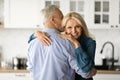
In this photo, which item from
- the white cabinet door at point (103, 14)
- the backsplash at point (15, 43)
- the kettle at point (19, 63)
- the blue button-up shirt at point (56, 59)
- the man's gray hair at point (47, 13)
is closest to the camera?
the blue button-up shirt at point (56, 59)

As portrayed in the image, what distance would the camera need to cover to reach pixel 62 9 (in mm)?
4152

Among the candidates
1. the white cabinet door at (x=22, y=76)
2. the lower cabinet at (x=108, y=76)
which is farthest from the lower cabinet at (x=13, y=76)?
the lower cabinet at (x=108, y=76)

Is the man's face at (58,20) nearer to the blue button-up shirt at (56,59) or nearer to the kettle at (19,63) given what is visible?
the blue button-up shirt at (56,59)

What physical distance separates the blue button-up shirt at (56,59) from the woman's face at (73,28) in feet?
0.35

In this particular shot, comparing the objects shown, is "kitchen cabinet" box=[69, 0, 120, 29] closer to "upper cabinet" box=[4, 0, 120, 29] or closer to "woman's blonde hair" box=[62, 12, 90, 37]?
"upper cabinet" box=[4, 0, 120, 29]

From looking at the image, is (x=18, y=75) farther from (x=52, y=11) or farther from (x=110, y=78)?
(x=52, y=11)

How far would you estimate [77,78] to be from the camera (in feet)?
6.77

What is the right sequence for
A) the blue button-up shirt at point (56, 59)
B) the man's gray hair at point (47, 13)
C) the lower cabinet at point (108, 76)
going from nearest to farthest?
the blue button-up shirt at point (56, 59) → the man's gray hair at point (47, 13) → the lower cabinet at point (108, 76)

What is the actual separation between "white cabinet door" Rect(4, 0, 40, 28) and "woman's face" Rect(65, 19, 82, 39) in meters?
2.23

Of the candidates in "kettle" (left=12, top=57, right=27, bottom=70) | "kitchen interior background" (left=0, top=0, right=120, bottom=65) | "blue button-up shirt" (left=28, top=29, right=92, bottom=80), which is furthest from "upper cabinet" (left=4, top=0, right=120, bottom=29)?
"blue button-up shirt" (left=28, top=29, right=92, bottom=80)

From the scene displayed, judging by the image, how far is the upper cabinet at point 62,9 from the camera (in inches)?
163

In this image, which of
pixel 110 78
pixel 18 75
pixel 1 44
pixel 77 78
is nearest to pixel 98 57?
pixel 110 78

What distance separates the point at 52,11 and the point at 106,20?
2.29 meters

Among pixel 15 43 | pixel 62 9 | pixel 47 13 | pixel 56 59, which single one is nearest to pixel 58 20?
pixel 47 13
